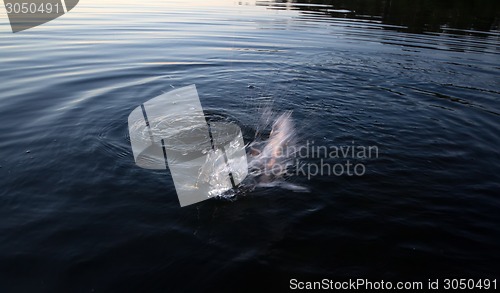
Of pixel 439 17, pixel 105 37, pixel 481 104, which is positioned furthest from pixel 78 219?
pixel 439 17

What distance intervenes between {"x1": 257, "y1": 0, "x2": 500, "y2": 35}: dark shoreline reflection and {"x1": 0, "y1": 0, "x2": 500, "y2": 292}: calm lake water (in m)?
13.0

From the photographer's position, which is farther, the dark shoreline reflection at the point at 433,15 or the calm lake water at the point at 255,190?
the dark shoreline reflection at the point at 433,15

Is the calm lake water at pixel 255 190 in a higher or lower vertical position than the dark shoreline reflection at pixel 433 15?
lower

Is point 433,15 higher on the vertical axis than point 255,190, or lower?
higher

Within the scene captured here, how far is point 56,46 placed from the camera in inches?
591

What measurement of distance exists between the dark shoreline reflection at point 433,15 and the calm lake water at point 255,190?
1302 cm

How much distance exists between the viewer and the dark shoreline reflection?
2252 cm

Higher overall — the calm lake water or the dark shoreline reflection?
the dark shoreline reflection

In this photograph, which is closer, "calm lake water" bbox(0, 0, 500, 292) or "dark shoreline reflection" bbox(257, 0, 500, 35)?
"calm lake water" bbox(0, 0, 500, 292)

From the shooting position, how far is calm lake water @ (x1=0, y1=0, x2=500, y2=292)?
11.9 feet

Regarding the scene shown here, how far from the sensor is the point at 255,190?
16.3ft

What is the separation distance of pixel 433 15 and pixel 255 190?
31889 mm

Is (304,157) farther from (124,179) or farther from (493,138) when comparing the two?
(493,138)

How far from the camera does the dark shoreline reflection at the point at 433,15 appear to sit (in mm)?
22516
